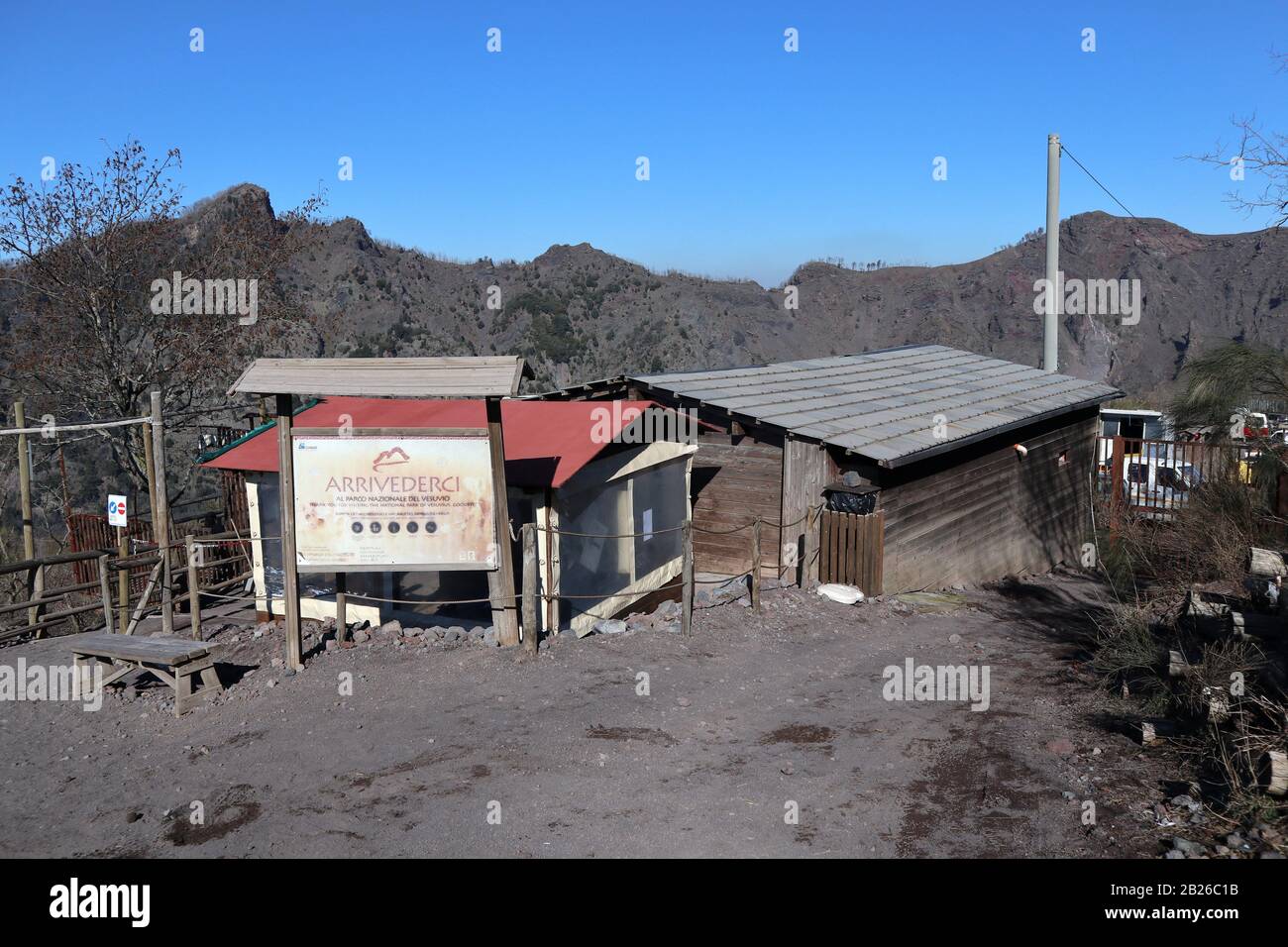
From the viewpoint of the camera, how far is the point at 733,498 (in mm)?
12898

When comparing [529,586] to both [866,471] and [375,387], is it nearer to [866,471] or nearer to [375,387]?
[375,387]

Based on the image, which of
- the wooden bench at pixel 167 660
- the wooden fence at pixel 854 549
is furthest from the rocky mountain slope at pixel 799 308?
the wooden bench at pixel 167 660

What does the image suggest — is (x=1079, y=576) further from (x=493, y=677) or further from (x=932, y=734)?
(x=493, y=677)

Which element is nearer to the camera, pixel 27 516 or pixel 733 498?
pixel 733 498

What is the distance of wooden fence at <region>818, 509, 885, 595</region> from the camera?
11828 mm

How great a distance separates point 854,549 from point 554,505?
4067 mm

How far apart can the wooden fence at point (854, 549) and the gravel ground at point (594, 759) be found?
5.77ft

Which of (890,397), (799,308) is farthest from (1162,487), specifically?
(799,308)

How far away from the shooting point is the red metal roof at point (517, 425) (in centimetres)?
1020

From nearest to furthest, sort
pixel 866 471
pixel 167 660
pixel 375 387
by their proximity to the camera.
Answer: pixel 167 660
pixel 375 387
pixel 866 471

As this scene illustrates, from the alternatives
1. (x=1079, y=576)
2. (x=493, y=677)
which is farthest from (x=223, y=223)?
(x=1079, y=576)

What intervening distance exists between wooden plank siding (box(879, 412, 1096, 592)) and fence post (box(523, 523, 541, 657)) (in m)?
5.09

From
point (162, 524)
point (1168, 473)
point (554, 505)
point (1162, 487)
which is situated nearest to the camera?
point (554, 505)

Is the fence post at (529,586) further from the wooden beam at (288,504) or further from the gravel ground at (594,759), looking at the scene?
the wooden beam at (288,504)
